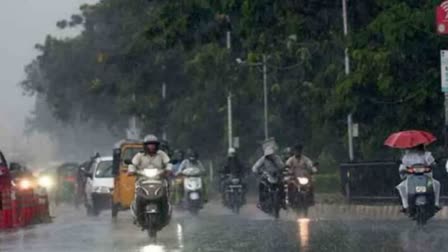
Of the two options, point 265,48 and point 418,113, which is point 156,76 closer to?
point 265,48

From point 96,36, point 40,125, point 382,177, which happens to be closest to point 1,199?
point 382,177

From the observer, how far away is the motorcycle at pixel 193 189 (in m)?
38.1

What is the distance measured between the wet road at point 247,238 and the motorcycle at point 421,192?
39 centimetres

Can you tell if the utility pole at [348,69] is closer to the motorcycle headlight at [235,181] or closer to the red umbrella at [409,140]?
the motorcycle headlight at [235,181]

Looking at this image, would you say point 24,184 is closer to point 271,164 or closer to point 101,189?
point 271,164

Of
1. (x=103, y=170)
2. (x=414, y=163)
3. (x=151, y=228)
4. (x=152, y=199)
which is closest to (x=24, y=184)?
Answer: (x=103, y=170)

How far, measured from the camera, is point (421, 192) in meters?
26.1

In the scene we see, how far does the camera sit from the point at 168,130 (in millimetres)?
73312

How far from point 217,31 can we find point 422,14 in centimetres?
1145

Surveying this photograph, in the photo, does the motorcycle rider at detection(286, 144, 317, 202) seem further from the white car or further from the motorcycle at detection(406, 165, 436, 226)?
the white car

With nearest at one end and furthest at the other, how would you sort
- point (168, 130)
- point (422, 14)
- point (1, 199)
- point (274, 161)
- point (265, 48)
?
point (1, 199), point (274, 161), point (422, 14), point (265, 48), point (168, 130)

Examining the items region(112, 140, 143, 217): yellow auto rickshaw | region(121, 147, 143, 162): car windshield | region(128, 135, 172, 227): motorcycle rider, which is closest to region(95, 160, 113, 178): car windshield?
region(121, 147, 143, 162): car windshield

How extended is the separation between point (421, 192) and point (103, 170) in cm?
1757

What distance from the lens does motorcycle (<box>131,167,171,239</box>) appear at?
928 inches
